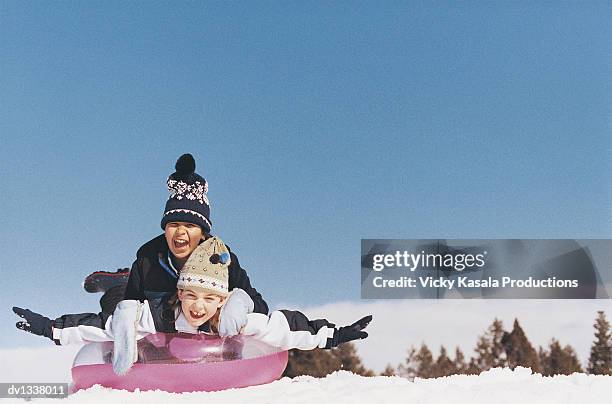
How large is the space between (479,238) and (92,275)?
1.72m

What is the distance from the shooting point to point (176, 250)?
3.96m

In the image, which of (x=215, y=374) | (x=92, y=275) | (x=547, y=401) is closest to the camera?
(x=547, y=401)

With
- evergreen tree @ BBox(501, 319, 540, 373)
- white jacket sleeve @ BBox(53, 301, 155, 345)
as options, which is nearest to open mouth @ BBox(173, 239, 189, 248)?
white jacket sleeve @ BBox(53, 301, 155, 345)

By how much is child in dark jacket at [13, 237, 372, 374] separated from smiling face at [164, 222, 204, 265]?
7 centimetres

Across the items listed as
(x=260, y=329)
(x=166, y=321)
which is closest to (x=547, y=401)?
(x=260, y=329)

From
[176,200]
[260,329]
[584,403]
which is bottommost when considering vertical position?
[584,403]

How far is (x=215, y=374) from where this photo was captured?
3799 millimetres

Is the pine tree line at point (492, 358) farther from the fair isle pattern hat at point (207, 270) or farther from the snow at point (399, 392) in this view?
the fair isle pattern hat at point (207, 270)

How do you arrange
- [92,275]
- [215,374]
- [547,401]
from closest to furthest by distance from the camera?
1. [547,401]
2. [215,374]
3. [92,275]

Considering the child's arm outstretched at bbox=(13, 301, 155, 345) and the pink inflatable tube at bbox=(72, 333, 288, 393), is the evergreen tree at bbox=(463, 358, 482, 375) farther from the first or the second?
the child's arm outstretched at bbox=(13, 301, 155, 345)

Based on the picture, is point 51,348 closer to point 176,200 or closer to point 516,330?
point 176,200

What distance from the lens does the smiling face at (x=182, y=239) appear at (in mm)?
3953

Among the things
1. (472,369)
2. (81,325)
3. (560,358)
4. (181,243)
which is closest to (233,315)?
(181,243)

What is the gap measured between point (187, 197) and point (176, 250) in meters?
0.23
